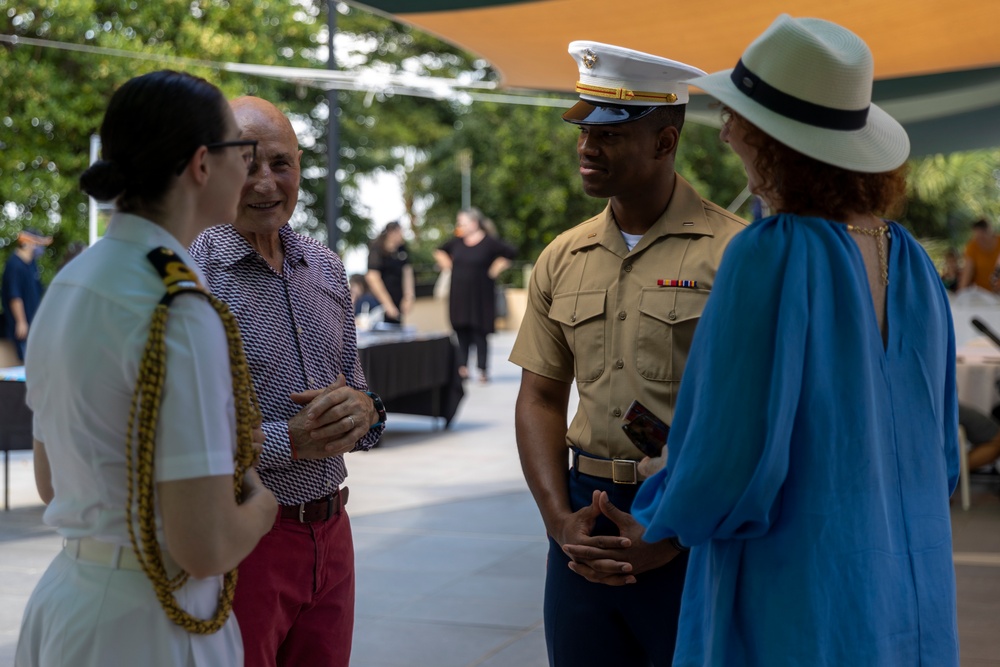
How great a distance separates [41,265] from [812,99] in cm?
2096

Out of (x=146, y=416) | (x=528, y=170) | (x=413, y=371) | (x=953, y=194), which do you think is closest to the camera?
(x=146, y=416)

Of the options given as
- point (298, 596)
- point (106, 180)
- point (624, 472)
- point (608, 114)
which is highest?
point (608, 114)

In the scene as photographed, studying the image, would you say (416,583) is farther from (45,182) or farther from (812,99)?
(45,182)

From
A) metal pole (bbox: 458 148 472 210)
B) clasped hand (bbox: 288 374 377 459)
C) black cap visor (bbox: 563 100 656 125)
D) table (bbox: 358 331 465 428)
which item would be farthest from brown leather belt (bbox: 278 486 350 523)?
metal pole (bbox: 458 148 472 210)

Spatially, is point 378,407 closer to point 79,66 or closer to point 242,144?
point 242,144

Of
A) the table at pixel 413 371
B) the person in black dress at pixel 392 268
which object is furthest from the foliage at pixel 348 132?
the table at pixel 413 371

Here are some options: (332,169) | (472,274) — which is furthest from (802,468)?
(332,169)

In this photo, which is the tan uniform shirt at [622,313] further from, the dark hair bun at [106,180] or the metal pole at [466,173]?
the metal pole at [466,173]

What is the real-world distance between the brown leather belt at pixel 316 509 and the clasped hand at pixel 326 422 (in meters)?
0.12

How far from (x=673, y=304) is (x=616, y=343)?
0.50 ft

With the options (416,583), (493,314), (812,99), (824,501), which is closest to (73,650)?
(824,501)

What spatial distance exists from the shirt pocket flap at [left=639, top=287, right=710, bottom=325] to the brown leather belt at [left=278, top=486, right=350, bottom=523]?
795 mm

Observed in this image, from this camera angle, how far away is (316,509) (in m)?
2.62

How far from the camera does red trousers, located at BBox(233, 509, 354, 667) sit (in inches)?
98.0
